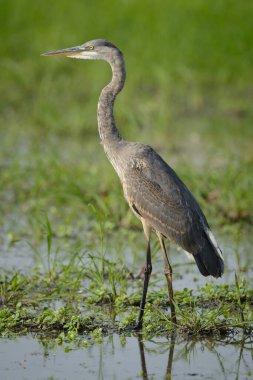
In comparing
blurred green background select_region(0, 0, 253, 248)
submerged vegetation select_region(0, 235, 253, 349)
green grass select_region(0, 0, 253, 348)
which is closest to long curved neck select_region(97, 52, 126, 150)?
green grass select_region(0, 0, 253, 348)

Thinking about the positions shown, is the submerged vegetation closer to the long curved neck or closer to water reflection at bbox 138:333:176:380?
water reflection at bbox 138:333:176:380

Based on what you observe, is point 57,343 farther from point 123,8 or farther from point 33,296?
point 123,8

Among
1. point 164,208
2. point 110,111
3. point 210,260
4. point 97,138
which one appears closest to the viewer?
point 210,260

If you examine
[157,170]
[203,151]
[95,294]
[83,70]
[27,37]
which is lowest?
[95,294]

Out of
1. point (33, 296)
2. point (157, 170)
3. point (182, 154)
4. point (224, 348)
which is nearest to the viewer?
point (224, 348)

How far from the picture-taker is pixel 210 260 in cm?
610

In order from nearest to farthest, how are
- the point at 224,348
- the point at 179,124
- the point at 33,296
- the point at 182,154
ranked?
the point at 224,348 → the point at 33,296 → the point at 182,154 → the point at 179,124

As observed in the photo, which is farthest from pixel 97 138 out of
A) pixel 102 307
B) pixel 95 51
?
pixel 102 307

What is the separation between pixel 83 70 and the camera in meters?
15.0

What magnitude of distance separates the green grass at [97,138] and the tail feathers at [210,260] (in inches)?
11.6

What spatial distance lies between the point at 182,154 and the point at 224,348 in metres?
5.77

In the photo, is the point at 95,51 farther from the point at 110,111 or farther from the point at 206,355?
the point at 206,355

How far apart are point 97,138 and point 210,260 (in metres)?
6.24

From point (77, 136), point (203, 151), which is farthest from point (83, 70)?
point (203, 151)
